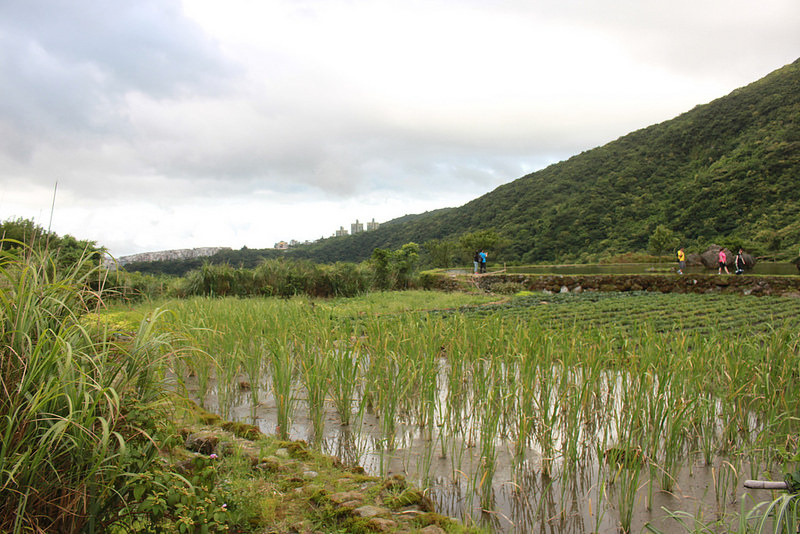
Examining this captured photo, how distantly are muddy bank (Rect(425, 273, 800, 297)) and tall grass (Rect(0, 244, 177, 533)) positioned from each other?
16.5 metres

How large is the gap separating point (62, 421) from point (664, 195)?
48.1 metres

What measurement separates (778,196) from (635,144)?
65.6ft

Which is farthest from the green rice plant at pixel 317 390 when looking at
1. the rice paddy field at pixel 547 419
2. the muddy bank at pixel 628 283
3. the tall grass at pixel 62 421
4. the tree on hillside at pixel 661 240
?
the tree on hillside at pixel 661 240

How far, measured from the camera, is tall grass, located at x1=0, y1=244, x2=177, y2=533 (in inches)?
69.8

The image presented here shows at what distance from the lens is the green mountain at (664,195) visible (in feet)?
115

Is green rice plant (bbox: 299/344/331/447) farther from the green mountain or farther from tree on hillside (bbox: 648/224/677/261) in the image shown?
the green mountain

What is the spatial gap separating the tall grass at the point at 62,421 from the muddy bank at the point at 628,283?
16.5 metres

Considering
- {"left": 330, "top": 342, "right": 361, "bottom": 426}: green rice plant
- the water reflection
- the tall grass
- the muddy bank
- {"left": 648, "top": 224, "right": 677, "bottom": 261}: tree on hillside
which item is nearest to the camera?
the tall grass

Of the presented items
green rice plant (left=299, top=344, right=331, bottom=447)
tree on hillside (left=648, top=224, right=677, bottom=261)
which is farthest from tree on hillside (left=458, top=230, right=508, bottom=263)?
green rice plant (left=299, top=344, right=331, bottom=447)

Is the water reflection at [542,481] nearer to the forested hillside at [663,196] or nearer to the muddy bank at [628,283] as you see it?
the muddy bank at [628,283]

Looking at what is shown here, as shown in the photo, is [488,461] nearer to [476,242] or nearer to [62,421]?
[62,421]

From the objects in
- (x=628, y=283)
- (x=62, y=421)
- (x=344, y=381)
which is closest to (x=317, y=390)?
(x=344, y=381)

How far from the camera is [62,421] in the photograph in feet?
5.62

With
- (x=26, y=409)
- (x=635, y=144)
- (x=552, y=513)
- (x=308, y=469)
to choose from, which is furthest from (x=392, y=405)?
(x=635, y=144)
